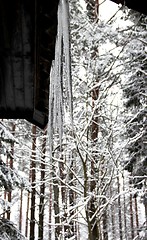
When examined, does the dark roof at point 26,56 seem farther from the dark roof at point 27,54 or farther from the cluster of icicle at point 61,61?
the cluster of icicle at point 61,61

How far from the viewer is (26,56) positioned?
7.82 ft

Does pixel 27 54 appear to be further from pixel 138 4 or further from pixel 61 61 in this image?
pixel 138 4

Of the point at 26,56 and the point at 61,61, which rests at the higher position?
the point at 26,56

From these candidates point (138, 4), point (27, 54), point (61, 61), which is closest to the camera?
point (138, 4)

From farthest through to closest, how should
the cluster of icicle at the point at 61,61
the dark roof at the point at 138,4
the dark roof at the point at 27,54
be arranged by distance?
the dark roof at the point at 27,54, the cluster of icicle at the point at 61,61, the dark roof at the point at 138,4

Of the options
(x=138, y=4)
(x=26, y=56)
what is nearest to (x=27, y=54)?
(x=26, y=56)

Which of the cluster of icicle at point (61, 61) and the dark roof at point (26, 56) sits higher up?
the dark roof at point (26, 56)

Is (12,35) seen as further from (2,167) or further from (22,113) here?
(2,167)

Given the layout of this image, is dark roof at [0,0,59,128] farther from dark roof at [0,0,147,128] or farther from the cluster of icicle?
the cluster of icicle

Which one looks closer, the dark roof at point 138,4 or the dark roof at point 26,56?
the dark roof at point 138,4

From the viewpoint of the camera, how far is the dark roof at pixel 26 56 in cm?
182

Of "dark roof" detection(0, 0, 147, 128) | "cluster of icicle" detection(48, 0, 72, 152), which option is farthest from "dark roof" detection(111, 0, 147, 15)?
"cluster of icicle" detection(48, 0, 72, 152)

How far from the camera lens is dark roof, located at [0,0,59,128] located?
5.96 feet

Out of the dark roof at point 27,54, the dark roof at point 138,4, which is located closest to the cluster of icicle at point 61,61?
the dark roof at point 27,54
